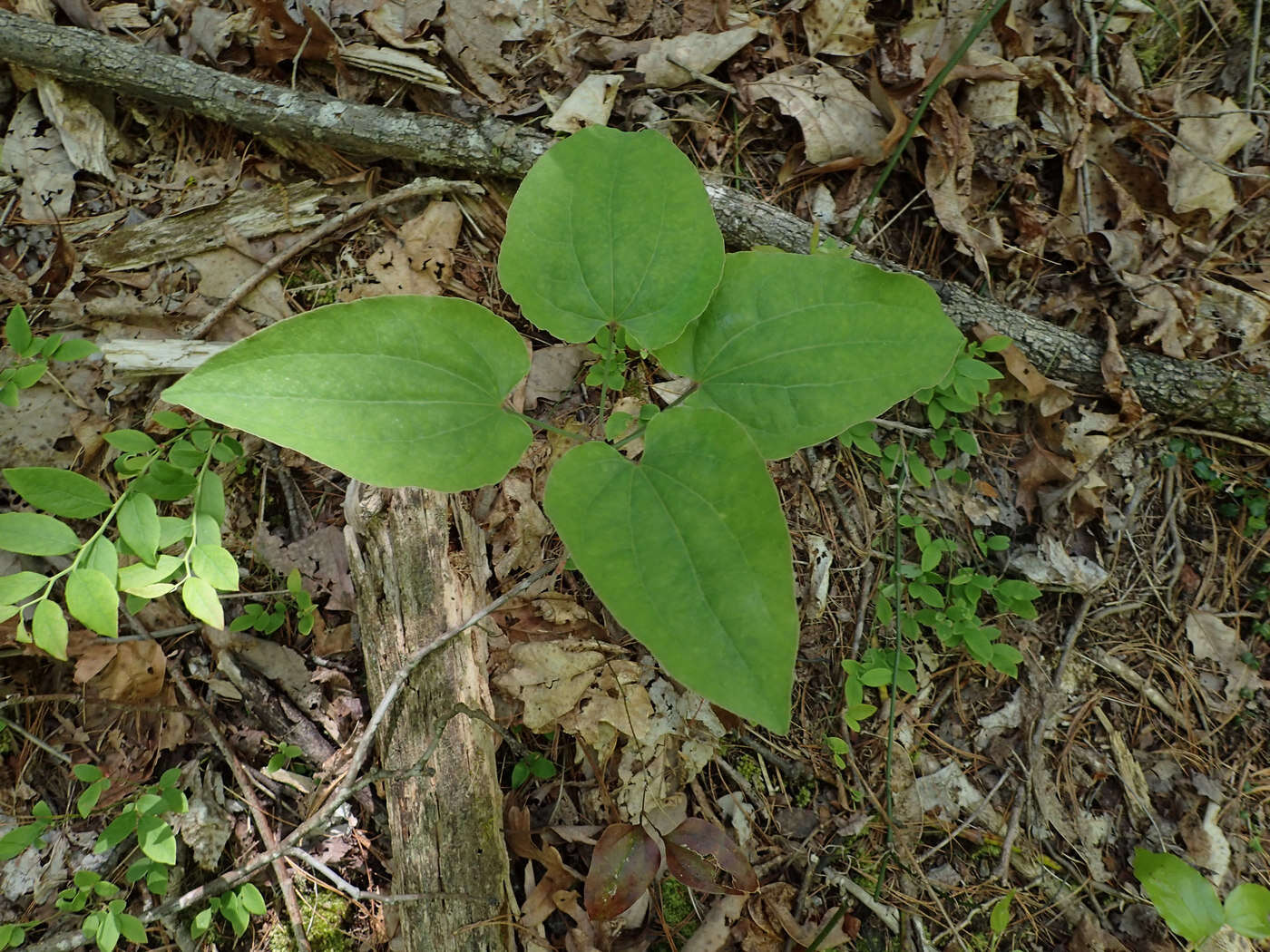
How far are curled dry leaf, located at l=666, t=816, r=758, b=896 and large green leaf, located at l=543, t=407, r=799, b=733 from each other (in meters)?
0.96

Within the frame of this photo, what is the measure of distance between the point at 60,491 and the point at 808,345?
71.3 inches

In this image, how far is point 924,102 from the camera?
214cm

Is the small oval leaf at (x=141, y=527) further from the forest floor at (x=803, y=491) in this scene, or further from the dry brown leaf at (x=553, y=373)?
the dry brown leaf at (x=553, y=373)

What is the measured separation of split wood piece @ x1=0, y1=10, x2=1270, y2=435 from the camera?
7.72ft

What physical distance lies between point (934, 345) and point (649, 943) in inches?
68.3

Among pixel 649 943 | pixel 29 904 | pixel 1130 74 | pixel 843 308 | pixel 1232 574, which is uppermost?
pixel 1130 74

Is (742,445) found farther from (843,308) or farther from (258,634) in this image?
(258,634)

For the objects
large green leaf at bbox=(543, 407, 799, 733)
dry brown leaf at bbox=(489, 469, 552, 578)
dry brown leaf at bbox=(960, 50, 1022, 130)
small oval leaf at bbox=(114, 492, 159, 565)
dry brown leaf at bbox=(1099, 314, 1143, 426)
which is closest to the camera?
large green leaf at bbox=(543, 407, 799, 733)

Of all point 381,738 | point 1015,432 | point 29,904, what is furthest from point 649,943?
point 1015,432

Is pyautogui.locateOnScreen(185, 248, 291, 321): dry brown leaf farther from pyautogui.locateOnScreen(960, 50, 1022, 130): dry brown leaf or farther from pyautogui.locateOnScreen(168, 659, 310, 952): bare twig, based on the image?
pyautogui.locateOnScreen(960, 50, 1022, 130): dry brown leaf

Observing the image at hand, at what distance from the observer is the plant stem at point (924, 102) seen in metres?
2.04

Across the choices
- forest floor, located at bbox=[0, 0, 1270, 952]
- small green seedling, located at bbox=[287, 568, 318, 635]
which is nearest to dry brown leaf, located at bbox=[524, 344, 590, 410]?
forest floor, located at bbox=[0, 0, 1270, 952]

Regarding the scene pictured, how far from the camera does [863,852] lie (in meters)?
2.21

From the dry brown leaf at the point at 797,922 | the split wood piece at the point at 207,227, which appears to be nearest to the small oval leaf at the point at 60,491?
the split wood piece at the point at 207,227
